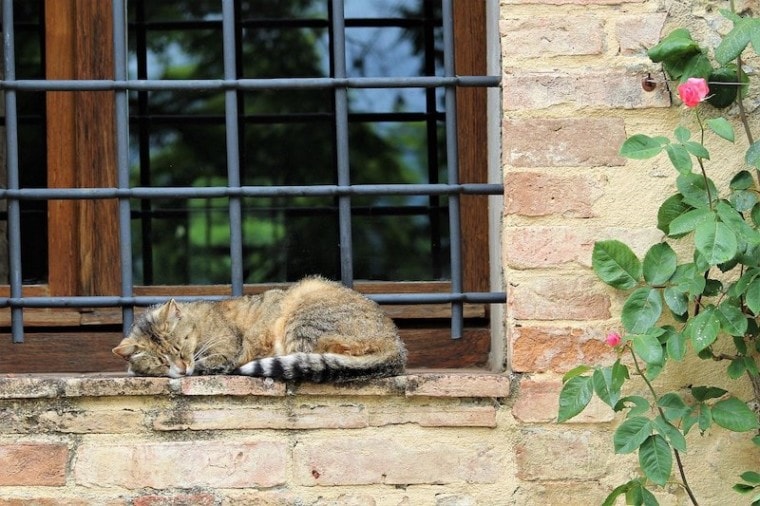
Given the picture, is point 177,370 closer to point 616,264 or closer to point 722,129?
point 616,264

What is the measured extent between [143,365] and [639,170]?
4.84 feet

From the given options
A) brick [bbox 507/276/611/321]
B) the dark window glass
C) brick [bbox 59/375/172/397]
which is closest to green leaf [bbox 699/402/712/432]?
brick [bbox 507/276/611/321]

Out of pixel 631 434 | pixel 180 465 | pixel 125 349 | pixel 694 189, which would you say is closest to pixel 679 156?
pixel 694 189

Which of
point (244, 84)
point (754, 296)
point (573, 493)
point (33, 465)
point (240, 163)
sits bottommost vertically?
point (573, 493)

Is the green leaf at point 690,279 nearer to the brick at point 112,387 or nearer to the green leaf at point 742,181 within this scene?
the green leaf at point 742,181

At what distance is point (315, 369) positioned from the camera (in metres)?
2.73

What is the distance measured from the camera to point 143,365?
9.84 ft

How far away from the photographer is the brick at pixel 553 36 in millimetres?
2766

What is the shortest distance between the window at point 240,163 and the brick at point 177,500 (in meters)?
0.54

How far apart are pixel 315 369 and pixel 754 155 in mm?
1226

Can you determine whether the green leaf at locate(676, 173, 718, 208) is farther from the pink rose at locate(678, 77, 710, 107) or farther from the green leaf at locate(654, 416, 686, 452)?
the green leaf at locate(654, 416, 686, 452)

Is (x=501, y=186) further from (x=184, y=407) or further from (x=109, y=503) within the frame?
(x=109, y=503)

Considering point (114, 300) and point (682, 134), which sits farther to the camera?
point (114, 300)

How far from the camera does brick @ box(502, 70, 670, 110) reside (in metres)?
2.76
